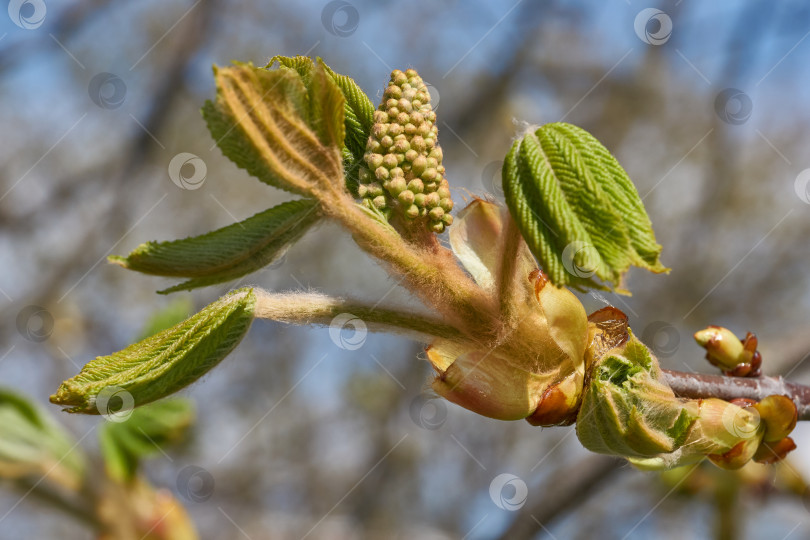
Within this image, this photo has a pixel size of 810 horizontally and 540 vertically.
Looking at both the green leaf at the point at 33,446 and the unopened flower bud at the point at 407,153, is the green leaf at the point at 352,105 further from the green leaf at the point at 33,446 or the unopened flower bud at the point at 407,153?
the green leaf at the point at 33,446

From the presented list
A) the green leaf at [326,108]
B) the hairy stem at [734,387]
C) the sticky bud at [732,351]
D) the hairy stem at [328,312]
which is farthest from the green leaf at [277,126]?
the sticky bud at [732,351]

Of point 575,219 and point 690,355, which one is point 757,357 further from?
point 690,355

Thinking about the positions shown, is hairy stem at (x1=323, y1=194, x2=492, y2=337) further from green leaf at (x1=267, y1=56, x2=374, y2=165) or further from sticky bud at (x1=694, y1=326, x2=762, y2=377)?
sticky bud at (x1=694, y1=326, x2=762, y2=377)

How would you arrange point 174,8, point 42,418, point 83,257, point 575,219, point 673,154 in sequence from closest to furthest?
1. point 575,219
2. point 42,418
3. point 83,257
4. point 174,8
5. point 673,154

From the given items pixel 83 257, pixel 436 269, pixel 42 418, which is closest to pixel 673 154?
pixel 83 257

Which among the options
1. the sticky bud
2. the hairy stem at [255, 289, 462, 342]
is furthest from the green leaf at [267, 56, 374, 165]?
the sticky bud
